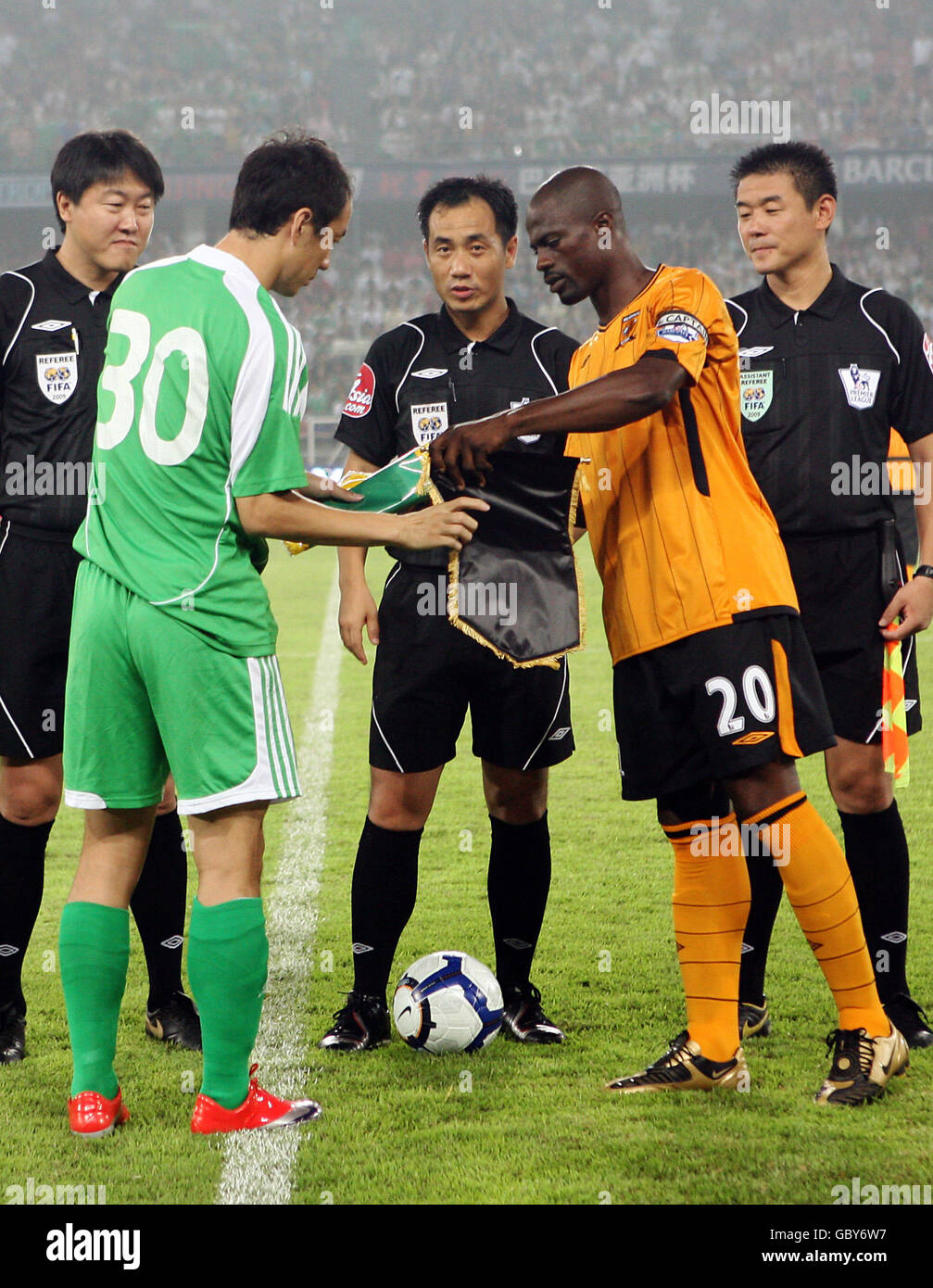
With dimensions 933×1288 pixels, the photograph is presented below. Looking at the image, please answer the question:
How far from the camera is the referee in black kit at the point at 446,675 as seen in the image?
3.32 metres

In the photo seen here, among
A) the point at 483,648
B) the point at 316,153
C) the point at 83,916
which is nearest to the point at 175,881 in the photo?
the point at 83,916

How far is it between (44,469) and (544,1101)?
6.20 feet

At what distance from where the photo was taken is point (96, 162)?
10.6ft

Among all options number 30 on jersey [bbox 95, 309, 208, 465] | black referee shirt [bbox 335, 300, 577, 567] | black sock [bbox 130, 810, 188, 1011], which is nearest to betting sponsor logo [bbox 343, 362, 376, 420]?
black referee shirt [bbox 335, 300, 577, 567]

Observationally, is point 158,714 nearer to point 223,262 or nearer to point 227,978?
point 227,978

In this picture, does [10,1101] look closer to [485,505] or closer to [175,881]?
[175,881]

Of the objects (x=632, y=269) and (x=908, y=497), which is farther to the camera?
(x=908, y=497)

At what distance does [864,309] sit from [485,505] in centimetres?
119

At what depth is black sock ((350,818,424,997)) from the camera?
3369 mm

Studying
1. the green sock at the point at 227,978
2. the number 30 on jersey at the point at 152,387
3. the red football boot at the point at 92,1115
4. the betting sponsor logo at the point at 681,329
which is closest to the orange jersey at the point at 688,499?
the betting sponsor logo at the point at 681,329

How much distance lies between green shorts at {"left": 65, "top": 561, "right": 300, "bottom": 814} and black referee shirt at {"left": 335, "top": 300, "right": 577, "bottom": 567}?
0.79 metres

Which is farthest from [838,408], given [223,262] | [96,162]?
[96,162]

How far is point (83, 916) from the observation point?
2750mm

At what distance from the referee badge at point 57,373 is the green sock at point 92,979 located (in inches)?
49.8
